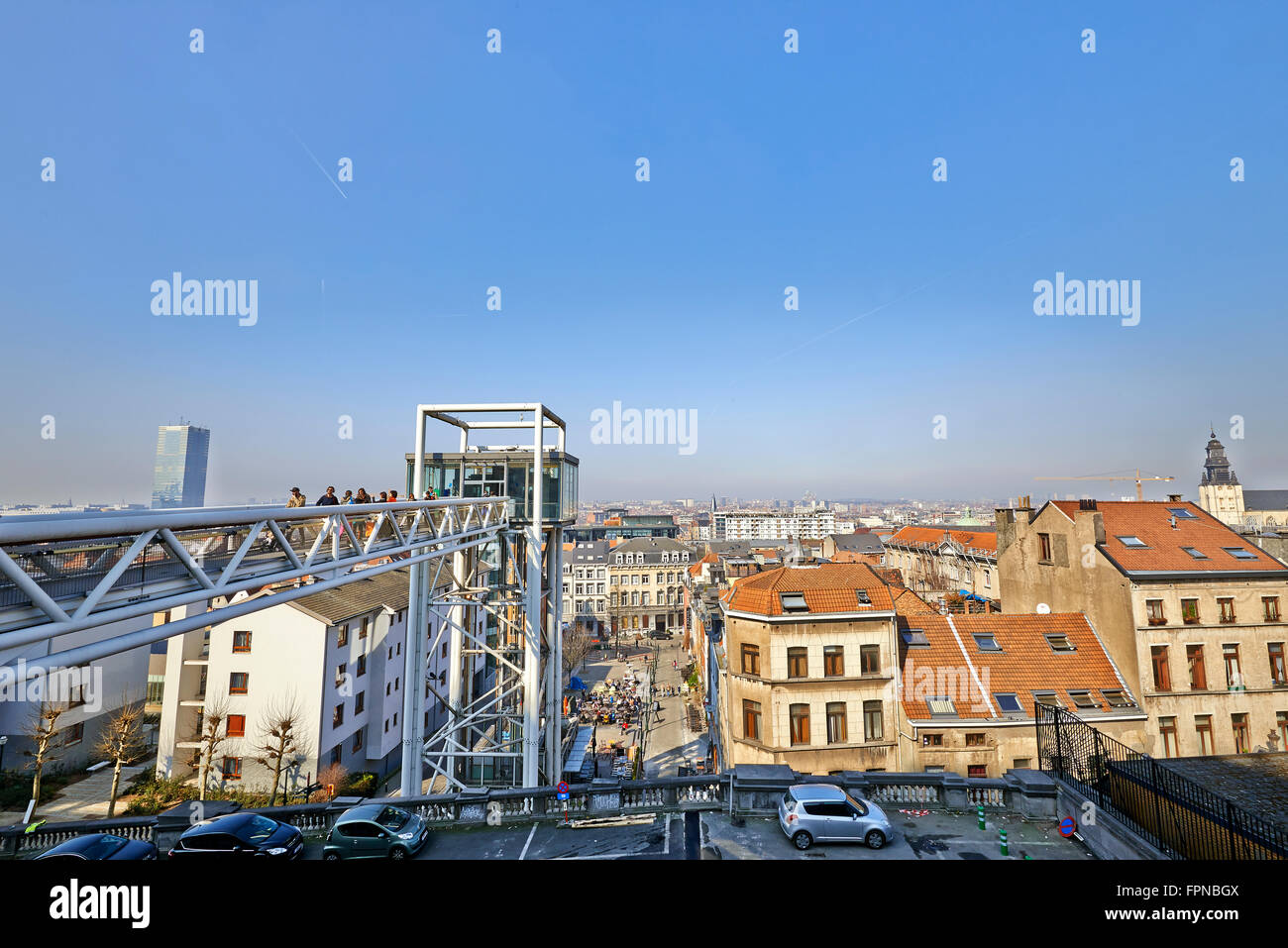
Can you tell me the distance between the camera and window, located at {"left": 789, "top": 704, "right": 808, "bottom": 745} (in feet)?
72.0

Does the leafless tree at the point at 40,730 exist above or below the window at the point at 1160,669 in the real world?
below

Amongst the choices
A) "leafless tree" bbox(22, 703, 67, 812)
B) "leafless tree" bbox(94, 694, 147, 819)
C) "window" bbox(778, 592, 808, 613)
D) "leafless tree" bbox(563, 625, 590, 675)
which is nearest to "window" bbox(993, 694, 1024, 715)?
"window" bbox(778, 592, 808, 613)

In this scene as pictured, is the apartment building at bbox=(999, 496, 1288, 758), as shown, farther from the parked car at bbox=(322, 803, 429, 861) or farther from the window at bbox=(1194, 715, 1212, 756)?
the parked car at bbox=(322, 803, 429, 861)

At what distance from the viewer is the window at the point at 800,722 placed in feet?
72.0

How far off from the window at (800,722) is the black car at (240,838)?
54.7ft

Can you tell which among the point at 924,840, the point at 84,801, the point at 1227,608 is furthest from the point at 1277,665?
the point at 84,801

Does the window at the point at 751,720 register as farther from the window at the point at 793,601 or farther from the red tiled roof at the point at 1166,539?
the red tiled roof at the point at 1166,539

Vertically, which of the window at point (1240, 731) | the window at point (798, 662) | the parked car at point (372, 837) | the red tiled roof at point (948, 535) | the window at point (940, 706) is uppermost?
the red tiled roof at point (948, 535)

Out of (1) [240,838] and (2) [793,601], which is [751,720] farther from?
(1) [240,838]

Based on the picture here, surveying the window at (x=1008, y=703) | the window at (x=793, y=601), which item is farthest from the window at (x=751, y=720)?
the window at (x=1008, y=703)
